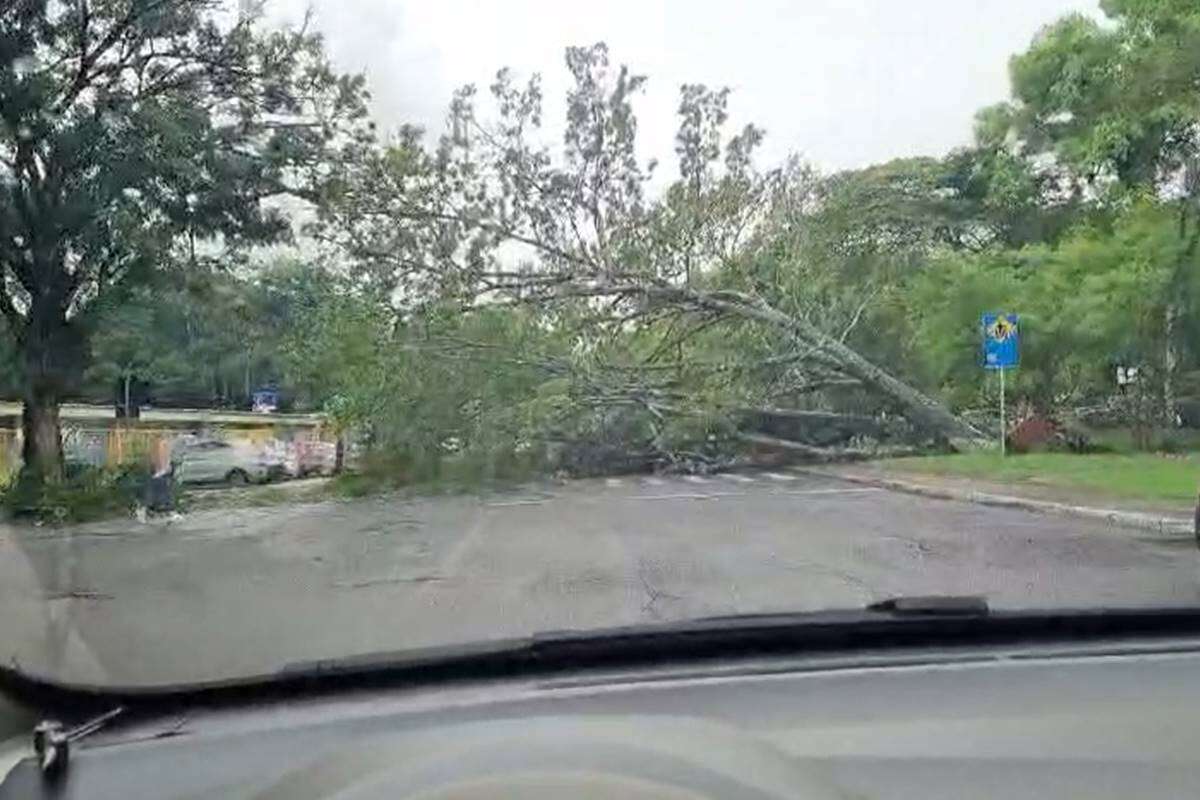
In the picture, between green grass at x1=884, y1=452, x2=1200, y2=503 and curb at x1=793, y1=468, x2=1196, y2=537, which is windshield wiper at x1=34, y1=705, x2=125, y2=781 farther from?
green grass at x1=884, y1=452, x2=1200, y2=503

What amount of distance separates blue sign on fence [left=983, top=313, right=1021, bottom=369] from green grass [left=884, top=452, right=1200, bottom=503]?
0.52 ft

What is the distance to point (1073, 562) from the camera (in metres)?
2.19

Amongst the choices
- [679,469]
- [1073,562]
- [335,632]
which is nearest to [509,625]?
[335,632]

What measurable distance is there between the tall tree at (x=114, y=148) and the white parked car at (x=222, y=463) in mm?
187

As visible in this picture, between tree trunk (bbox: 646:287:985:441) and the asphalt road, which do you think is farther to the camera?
tree trunk (bbox: 646:287:985:441)

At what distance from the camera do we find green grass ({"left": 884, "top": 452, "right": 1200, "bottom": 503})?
232 centimetres

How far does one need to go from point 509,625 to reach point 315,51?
0.93 m

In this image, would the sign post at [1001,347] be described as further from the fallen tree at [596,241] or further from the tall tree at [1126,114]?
the tall tree at [1126,114]

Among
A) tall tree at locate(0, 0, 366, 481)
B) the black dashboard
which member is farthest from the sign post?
tall tree at locate(0, 0, 366, 481)

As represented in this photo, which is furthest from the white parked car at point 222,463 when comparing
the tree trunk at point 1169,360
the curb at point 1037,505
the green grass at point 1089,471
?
the tree trunk at point 1169,360

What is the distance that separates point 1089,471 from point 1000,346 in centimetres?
27

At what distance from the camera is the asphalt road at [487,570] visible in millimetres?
2047

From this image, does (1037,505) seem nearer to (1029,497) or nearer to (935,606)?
(1029,497)

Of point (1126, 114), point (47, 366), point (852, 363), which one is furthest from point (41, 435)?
point (1126, 114)
